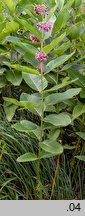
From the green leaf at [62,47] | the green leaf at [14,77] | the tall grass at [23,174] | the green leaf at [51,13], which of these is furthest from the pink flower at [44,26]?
the tall grass at [23,174]

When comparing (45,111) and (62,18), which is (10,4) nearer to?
(62,18)

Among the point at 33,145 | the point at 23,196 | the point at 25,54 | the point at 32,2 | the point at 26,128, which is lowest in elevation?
the point at 23,196

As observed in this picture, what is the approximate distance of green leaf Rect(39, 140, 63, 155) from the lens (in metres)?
1.65

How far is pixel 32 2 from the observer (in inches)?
84.0

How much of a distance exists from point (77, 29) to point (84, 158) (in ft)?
2.20

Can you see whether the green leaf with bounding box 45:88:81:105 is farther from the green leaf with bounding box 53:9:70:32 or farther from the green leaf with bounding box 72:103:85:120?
the green leaf with bounding box 53:9:70:32

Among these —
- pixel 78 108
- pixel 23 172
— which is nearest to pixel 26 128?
pixel 78 108

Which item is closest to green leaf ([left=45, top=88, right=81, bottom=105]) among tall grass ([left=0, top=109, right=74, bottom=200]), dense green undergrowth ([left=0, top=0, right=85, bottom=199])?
dense green undergrowth ([left=0, top=0, right=85, bottom=199])

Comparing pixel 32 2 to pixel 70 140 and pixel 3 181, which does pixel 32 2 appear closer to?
pixel 70 140

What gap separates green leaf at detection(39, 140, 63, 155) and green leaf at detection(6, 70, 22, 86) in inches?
15.7

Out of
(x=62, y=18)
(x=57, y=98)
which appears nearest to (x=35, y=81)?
(x=57, y=98)

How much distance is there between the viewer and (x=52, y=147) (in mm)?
1698

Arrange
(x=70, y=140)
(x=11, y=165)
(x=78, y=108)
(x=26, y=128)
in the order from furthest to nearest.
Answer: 1. (x=70, y=140)
2. (x=11, y=165)
3. (x=78, y=108)
4. (x=26, y=128)

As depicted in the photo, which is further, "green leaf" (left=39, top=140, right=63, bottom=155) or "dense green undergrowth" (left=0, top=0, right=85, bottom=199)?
"dense green undergrowth" (left=0, top=0, right=85, bottom=199)
